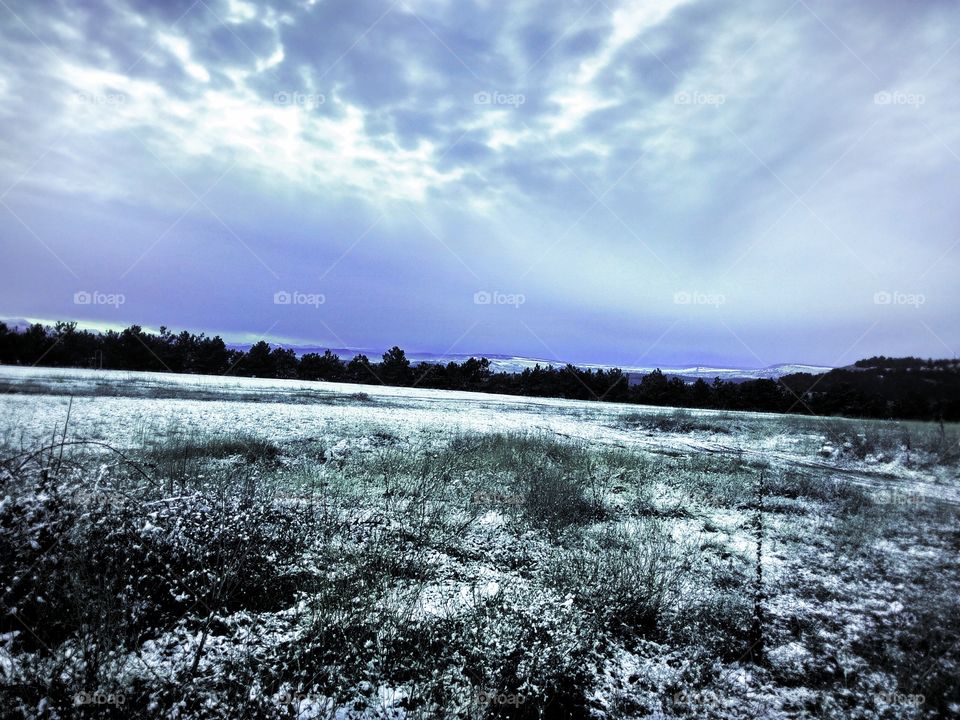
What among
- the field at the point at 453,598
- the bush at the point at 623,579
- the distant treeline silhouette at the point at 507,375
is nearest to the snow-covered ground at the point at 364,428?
the field at the point at 453,598

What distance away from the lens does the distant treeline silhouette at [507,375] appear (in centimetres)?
4119

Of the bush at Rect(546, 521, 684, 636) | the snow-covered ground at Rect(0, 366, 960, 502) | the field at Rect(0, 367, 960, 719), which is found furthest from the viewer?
the snow-covered ground at Rect(0, 366, 960, 502)

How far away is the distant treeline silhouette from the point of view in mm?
41188

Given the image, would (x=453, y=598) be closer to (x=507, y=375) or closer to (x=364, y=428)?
(x=364, y=428)

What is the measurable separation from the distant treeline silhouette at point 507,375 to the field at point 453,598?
38465 mm

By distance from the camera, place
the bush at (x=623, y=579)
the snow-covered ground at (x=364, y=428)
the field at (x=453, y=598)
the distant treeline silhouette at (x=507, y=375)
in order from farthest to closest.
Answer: the distant treeline silhouette at (x=507, y=375) < the snow-covered ground at (x=364, y=428) < the bush at (x=623, y=579) < the field at (x=453, y=598)

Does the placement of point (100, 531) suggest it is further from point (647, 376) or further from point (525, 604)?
point (647, 376)

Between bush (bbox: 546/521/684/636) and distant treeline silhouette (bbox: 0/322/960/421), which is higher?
distant treeline silhouette (bbox: 0/322/960/421)

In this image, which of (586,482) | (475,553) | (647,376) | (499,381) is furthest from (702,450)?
(499,381)

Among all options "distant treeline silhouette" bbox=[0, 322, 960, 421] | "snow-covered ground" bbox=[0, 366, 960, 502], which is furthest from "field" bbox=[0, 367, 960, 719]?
"distant treeline silhouette" bbox=[0, 322, 960, 421]

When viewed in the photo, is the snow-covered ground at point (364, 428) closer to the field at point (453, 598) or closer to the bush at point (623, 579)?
the field at point (453, 598)

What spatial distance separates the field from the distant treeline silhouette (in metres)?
38.5

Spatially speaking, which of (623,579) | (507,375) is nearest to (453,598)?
(623,579)

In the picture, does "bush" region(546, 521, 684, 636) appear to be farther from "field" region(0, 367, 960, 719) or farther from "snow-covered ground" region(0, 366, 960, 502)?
"snow-covered ground" region(0, 366, 960, 502)
